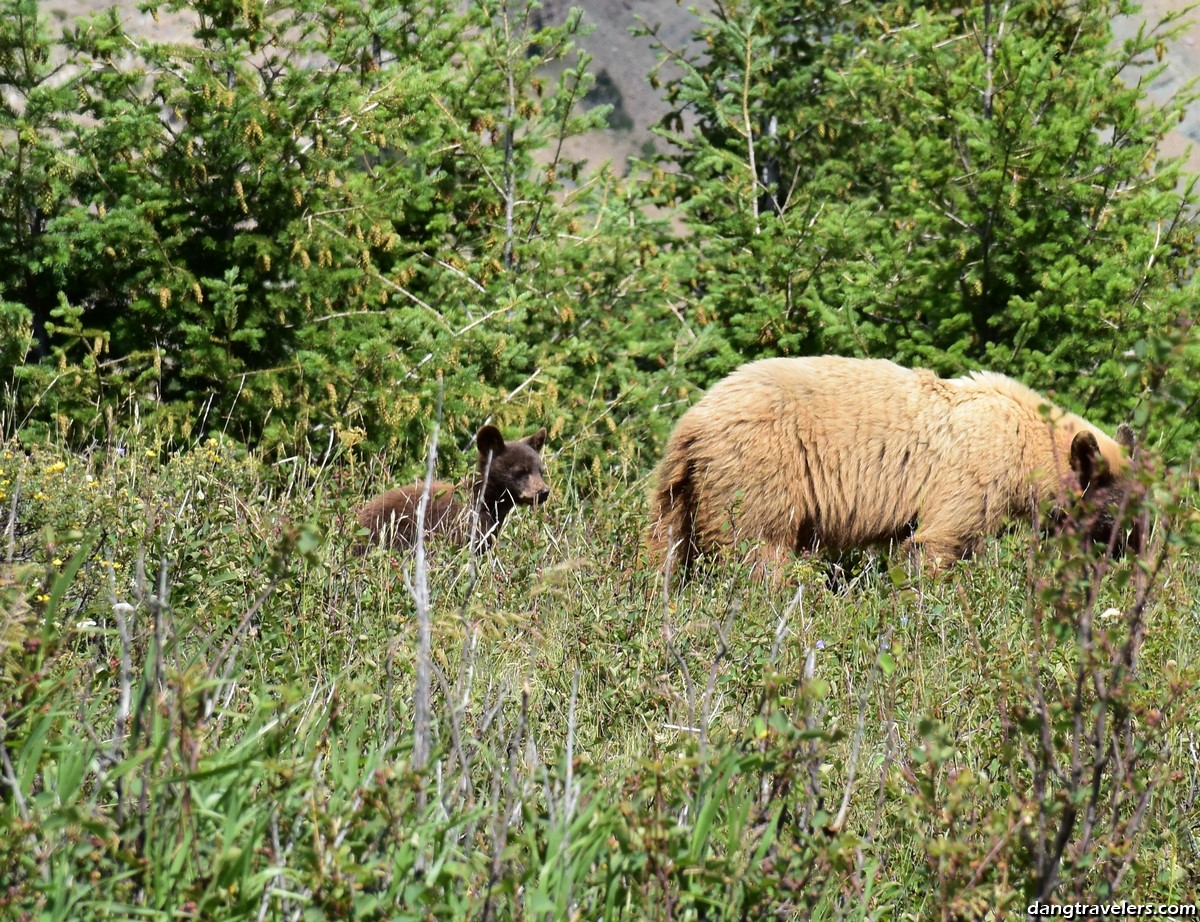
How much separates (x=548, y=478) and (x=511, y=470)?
1.26 feet

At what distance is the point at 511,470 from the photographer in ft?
22.9

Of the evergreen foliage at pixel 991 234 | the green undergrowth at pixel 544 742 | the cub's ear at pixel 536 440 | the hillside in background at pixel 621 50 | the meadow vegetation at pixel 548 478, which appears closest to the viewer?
the green undergrowth at pixel 544 742

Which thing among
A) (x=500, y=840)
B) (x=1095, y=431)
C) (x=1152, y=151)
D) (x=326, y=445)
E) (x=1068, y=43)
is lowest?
(x=326, y=445)

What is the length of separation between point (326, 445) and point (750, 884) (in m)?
5.31

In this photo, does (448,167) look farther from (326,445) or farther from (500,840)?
(500,840)

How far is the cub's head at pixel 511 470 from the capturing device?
6824 mm

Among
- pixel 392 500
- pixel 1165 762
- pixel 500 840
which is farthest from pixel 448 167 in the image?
pixel 500 840

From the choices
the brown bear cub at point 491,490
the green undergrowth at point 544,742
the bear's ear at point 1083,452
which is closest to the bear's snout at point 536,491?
the brown bear cub at point 491,490

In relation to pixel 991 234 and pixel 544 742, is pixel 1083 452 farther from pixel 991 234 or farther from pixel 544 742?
pixel 544 742

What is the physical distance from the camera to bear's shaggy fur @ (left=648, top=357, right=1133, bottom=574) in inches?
245

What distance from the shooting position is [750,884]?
2301 millimetres

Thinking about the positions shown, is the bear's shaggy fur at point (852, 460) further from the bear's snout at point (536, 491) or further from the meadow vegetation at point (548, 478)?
the bear's snout at point (536, 491)

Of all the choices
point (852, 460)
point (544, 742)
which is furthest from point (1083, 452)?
point (544, 742)

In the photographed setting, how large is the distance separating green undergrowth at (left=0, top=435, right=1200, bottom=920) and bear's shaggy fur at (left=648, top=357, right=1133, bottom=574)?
3.69ft
